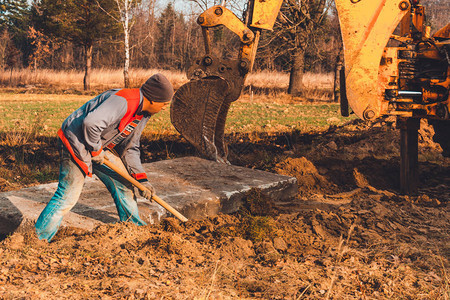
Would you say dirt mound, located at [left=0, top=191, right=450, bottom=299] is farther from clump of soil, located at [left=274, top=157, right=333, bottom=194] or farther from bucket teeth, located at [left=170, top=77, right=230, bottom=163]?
bucket teeth, located at [left=170, top=77, right=230, bottom=163]

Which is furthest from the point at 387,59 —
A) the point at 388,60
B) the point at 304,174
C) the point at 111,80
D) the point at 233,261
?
the point at 111,80

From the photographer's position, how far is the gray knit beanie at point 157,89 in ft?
12.6

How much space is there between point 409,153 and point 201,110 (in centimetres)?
303

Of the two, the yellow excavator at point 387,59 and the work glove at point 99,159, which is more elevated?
the yellow excavator at point 387,59

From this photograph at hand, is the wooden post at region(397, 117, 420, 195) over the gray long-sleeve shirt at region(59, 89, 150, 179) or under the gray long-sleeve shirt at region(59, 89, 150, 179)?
under

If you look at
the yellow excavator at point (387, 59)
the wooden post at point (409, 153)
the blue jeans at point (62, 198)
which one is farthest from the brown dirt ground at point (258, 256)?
the yellow excavator at point (387, 59)

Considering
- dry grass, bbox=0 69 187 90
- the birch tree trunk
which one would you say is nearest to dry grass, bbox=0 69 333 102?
dry grass, bbox=0 69 187 90

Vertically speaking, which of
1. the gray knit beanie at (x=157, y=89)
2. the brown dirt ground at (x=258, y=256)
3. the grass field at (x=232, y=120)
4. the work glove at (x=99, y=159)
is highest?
the gray knit beanie at (x=157, y=89)

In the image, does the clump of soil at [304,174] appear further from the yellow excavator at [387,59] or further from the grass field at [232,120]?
the grass field at [232,120]

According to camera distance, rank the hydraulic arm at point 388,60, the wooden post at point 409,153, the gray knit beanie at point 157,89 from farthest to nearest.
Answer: the wooden post at point 409,153 < the hydraulic arm at point 388,60 < the gray knit beanie at point 157,89

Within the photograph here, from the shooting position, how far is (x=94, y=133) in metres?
3.52

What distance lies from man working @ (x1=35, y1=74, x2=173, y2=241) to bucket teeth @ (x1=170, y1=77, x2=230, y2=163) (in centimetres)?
248

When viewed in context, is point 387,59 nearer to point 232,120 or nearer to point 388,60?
point 388,60

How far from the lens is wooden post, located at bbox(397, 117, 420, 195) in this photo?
242 inches
